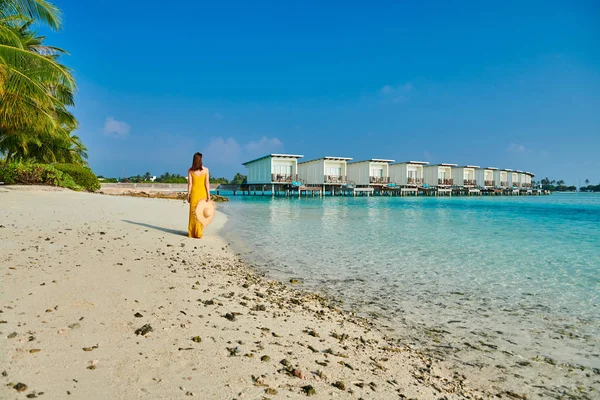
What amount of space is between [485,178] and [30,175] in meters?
78.9

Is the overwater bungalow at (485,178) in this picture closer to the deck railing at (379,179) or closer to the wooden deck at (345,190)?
the wooden deck at (345,190)

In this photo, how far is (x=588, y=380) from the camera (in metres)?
2.99

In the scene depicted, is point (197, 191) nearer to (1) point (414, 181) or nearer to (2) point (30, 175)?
(2) point (30, 175)

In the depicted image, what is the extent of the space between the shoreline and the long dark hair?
9.41 ft

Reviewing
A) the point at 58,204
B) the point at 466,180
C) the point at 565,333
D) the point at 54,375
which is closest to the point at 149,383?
the point at 54,375

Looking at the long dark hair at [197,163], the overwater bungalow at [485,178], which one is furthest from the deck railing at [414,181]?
the long dark hair at [197,163]

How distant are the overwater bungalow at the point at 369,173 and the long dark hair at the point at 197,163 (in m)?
49.5

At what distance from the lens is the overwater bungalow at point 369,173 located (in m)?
56.3

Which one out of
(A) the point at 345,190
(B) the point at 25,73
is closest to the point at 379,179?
(A) the point at 345,190

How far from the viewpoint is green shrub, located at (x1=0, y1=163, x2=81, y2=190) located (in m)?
17.5

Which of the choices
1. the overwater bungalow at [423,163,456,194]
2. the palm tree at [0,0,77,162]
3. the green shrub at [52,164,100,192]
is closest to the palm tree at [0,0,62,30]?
the palm tree at [0,0,77,162]

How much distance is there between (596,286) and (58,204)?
591 inches

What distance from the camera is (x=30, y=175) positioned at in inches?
698

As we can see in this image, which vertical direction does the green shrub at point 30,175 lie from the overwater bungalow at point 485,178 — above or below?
below
